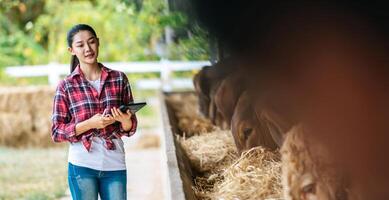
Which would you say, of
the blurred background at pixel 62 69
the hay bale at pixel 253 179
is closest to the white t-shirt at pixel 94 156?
the hay bale at pixel 253 179

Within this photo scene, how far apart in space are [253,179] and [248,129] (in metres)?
0.61

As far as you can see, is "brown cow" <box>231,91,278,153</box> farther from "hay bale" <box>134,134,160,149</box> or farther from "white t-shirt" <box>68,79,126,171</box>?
"hay bale" <box>134,134,160,149</box>

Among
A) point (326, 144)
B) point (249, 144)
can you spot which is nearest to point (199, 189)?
point (249, 144)

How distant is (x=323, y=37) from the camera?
1.88m

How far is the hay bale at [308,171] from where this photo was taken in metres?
1.97

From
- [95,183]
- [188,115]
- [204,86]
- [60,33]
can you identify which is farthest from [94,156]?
[60,33]

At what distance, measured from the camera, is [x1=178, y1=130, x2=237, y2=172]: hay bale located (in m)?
4.27

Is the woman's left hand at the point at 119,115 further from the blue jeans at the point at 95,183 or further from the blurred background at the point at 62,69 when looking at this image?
the blurred background at the point at 62,69

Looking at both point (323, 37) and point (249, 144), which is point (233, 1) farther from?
point (249, 144)

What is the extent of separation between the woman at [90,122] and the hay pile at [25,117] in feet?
24.1

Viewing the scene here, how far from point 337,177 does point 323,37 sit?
418mm

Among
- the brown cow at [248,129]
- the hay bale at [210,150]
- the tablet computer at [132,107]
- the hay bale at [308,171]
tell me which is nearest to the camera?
Result: the hay bale at [308,171]

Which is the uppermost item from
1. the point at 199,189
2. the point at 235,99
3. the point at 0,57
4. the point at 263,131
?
the point at 0,57

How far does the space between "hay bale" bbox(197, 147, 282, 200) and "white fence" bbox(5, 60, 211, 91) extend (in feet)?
23.2
